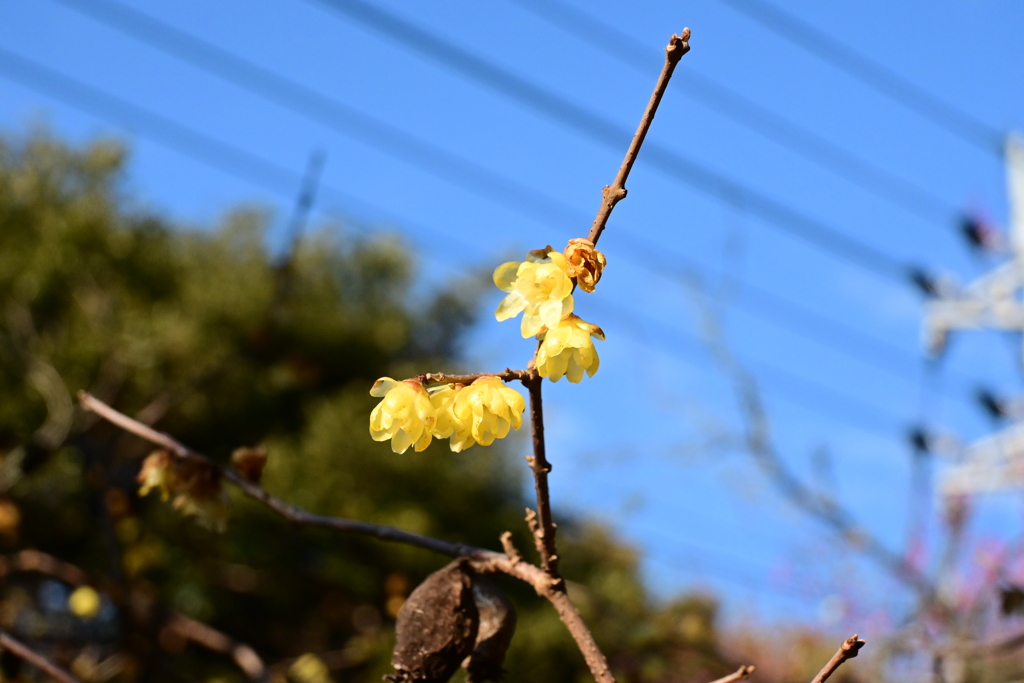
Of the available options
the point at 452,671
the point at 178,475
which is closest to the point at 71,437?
the point at 178,475

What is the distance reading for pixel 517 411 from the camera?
0.74m

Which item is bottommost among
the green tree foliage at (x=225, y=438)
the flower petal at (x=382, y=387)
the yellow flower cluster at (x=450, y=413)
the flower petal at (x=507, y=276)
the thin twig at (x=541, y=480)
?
the thin twig at (x=541, y=480)

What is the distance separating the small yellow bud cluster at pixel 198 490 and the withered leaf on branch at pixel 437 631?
39 centimetres

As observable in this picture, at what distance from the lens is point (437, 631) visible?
81cm

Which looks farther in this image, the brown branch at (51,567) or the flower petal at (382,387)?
the brown branch at (51,567)

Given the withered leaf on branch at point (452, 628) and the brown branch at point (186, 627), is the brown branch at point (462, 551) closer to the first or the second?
the withered leaf on branch at point (452, 628)

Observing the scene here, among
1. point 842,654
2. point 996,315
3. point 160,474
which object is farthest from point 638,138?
point 996,315

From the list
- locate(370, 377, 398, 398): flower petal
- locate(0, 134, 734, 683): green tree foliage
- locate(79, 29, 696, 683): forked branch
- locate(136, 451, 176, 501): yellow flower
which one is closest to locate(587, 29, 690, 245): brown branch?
locate(79, 29, 696, 683): forked branch

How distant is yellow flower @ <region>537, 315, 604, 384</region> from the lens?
0.68 m

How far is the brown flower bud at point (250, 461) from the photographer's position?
1085mm

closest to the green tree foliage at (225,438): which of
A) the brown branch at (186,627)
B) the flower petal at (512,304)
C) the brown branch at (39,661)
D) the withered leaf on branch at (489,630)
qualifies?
the brown branch at (186,627)

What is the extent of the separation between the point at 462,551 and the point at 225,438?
17.6ft

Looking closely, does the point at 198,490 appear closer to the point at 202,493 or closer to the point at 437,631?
the point at 202,493

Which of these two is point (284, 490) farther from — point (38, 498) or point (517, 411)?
point (517, 411)
